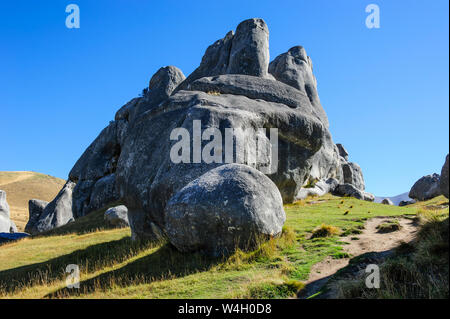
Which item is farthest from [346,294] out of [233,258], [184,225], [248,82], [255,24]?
[255,24]

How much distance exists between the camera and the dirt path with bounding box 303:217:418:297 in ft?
24.7

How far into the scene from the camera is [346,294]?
585 centimetres

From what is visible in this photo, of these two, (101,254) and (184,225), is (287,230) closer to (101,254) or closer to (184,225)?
(184,225)

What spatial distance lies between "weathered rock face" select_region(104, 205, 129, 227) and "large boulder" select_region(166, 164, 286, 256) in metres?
12.7

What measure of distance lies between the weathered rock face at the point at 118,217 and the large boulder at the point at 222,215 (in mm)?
12739

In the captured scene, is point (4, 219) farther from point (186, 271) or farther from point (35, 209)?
point (186, 271)

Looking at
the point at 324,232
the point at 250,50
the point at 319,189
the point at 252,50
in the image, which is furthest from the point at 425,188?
→ the point at 324,232

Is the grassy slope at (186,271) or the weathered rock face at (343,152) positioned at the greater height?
the weathered rock face at (343,152)

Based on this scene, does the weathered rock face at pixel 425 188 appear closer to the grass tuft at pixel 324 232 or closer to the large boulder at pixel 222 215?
the grass tuft at pixel 324 232

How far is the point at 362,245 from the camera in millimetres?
10055

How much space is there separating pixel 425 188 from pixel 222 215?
128 ft

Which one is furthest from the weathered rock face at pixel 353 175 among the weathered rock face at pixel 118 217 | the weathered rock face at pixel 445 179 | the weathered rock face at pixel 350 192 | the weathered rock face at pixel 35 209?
the weathered rock face at pixel 35 209

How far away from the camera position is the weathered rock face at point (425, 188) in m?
38.0
